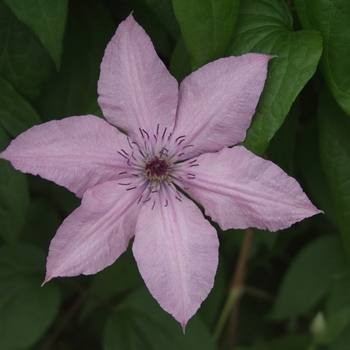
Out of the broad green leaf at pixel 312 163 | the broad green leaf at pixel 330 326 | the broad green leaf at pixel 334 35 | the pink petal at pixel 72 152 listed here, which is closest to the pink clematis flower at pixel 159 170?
the pink petal at pixel 72 152

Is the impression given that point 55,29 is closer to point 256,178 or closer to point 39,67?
point 39,67

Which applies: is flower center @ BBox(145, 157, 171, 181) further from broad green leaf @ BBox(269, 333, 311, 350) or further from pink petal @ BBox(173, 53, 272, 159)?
broad green leaf @ BBox(269, 333, 311, 350)

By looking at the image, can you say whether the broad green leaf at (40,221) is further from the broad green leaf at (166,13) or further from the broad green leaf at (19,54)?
the broad green leaf at (166,13)

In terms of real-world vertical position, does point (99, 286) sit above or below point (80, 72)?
below

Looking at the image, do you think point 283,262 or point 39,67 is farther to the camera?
point 283,262

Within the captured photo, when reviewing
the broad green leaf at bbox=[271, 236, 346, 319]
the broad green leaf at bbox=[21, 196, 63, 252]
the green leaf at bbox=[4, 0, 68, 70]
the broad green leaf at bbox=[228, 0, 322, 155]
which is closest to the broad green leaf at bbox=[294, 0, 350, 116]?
the broad green leaf at bbox=[228, 0, 322, 155]

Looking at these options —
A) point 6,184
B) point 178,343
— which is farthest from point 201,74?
point 178,343
